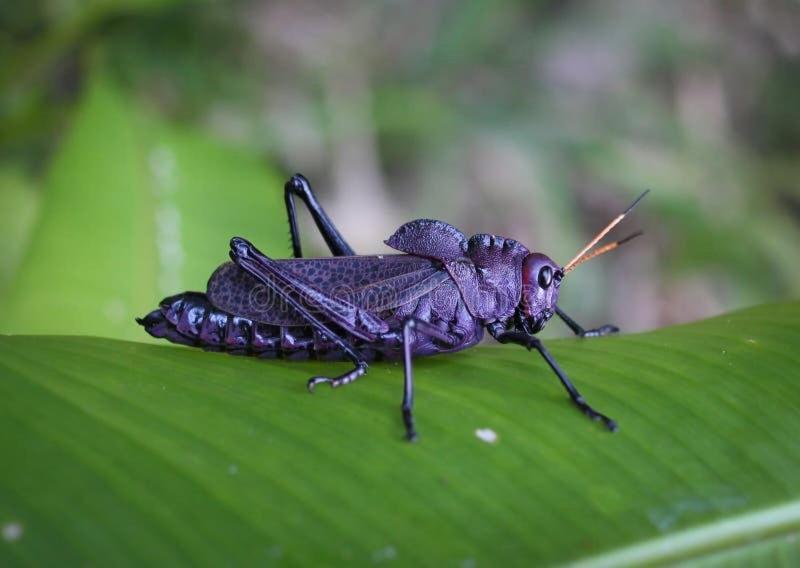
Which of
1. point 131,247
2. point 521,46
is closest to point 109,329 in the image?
point 131,247

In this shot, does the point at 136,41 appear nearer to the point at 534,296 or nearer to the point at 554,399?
the point at 534,296

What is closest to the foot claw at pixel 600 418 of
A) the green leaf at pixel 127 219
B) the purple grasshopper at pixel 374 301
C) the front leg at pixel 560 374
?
the front leg at pixel 560 374

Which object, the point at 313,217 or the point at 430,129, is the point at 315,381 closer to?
the point at 313,217

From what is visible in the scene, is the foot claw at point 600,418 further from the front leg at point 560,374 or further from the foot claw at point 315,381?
the foot claw at point 315,381

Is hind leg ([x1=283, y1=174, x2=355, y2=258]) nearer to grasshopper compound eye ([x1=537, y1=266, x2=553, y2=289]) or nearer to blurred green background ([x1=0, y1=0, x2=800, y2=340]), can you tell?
grasshopper compound eye ([x1=537, y1=266, x2=553, y2=289])

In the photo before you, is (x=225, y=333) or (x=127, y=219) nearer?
(x=225, y=333)

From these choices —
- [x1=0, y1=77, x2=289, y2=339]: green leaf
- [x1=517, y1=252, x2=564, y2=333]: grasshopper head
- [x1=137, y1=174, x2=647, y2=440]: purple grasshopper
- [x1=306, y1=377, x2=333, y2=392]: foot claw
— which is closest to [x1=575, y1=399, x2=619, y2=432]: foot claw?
[x1=137, y1=174, x2=647, y2=440]: purple grasshopper

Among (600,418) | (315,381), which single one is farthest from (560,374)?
(315,381)
